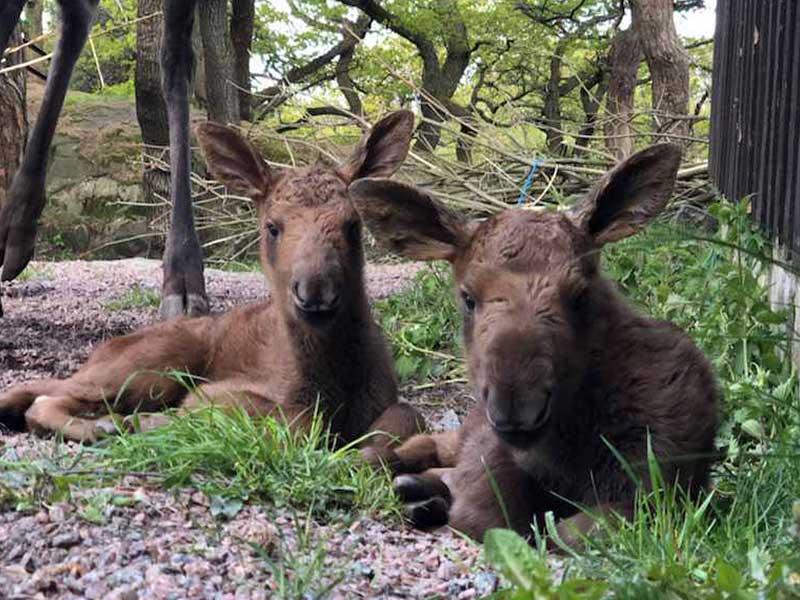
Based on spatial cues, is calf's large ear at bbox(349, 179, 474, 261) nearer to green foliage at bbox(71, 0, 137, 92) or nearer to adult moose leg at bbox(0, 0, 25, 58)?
adult moose leg at bbox(0, 0, 25, 58)

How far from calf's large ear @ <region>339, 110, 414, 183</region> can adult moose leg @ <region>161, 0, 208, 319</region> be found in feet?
7.18

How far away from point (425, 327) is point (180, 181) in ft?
6.48

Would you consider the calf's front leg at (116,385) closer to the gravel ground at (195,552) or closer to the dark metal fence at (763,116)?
the gravel ground at (195,552)

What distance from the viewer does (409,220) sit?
4.35m

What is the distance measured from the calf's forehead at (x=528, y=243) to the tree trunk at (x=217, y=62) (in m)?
15.7

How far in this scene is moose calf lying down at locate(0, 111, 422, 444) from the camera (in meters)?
5.19

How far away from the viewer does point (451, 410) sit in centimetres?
669

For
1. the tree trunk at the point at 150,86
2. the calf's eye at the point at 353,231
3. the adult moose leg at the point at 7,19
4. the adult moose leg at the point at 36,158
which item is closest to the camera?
the calf's eye at the point at 353,231

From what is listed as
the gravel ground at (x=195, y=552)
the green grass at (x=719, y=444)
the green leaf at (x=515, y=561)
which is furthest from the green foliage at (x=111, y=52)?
the green leaf at (x=515, y=561)

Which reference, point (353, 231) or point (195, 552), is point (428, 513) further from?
point (353, 231)

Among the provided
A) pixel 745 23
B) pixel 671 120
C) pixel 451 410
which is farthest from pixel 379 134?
pixel 671 120

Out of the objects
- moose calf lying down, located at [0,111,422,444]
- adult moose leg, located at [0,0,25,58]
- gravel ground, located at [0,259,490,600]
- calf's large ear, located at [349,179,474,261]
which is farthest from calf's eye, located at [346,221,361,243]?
adult moose leg, located at [0,0,25,58]

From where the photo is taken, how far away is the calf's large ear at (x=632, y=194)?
4.12 meters

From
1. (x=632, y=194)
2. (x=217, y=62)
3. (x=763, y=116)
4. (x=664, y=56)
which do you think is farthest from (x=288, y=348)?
(x=217, y=62)
